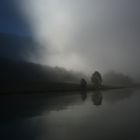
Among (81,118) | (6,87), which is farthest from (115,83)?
(81,118)

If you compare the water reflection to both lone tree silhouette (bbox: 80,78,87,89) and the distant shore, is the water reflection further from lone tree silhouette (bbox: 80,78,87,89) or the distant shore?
the distant shore

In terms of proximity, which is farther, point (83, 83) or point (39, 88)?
point (39, 88)

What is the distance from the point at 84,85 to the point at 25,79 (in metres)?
17.6

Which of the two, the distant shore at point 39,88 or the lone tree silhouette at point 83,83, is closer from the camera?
the lone tree silhouette at point 83,83

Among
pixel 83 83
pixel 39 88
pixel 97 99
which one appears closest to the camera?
pixel 97 99

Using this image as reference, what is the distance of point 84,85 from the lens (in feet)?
127

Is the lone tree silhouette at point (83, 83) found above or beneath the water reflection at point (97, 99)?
above

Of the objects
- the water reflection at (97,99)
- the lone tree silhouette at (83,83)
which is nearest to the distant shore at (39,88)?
the lone tree silhouette at (83,83)

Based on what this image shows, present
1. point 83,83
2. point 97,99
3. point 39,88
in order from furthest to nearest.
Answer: point 39,88
point 83,83
point 97,99

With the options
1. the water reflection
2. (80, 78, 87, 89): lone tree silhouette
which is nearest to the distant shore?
(80, 78, 87, 89): lone tree silhouette

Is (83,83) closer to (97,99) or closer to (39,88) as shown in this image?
(39,88)

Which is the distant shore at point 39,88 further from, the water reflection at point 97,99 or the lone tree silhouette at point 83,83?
the water reflection at point 97,99

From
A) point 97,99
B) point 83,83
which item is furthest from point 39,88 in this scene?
point 97,99

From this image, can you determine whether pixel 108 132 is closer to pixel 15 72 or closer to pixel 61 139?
pixel 61 139
